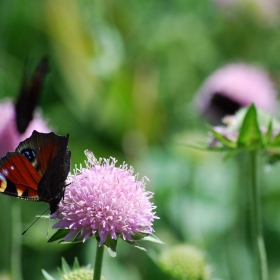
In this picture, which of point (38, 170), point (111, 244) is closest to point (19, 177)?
point (38, 170)

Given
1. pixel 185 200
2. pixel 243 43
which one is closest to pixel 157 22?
pixel 243 43

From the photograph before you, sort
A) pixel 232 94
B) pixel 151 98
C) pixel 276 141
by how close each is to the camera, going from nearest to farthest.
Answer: pixel 276 141 < pixel 232 94 < pixel 151 98

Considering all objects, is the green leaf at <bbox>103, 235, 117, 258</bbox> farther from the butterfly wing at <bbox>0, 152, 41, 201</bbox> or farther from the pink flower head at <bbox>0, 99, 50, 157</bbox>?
the pink flower head at <bbox>0, 99, 50, 157</bbox>

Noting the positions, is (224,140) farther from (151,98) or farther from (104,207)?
(151,98)

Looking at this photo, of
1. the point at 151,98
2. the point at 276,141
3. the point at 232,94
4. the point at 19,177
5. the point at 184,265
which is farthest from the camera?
the point at 151,98

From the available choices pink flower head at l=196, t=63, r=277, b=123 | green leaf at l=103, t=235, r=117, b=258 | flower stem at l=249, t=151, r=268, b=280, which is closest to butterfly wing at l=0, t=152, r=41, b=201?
green leaf at l=103, t=235, r=117, b=258

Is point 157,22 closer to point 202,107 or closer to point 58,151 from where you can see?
point 202,107

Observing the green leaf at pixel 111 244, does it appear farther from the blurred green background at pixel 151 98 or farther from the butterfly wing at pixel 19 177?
the blurred green background at pixel 151 98
